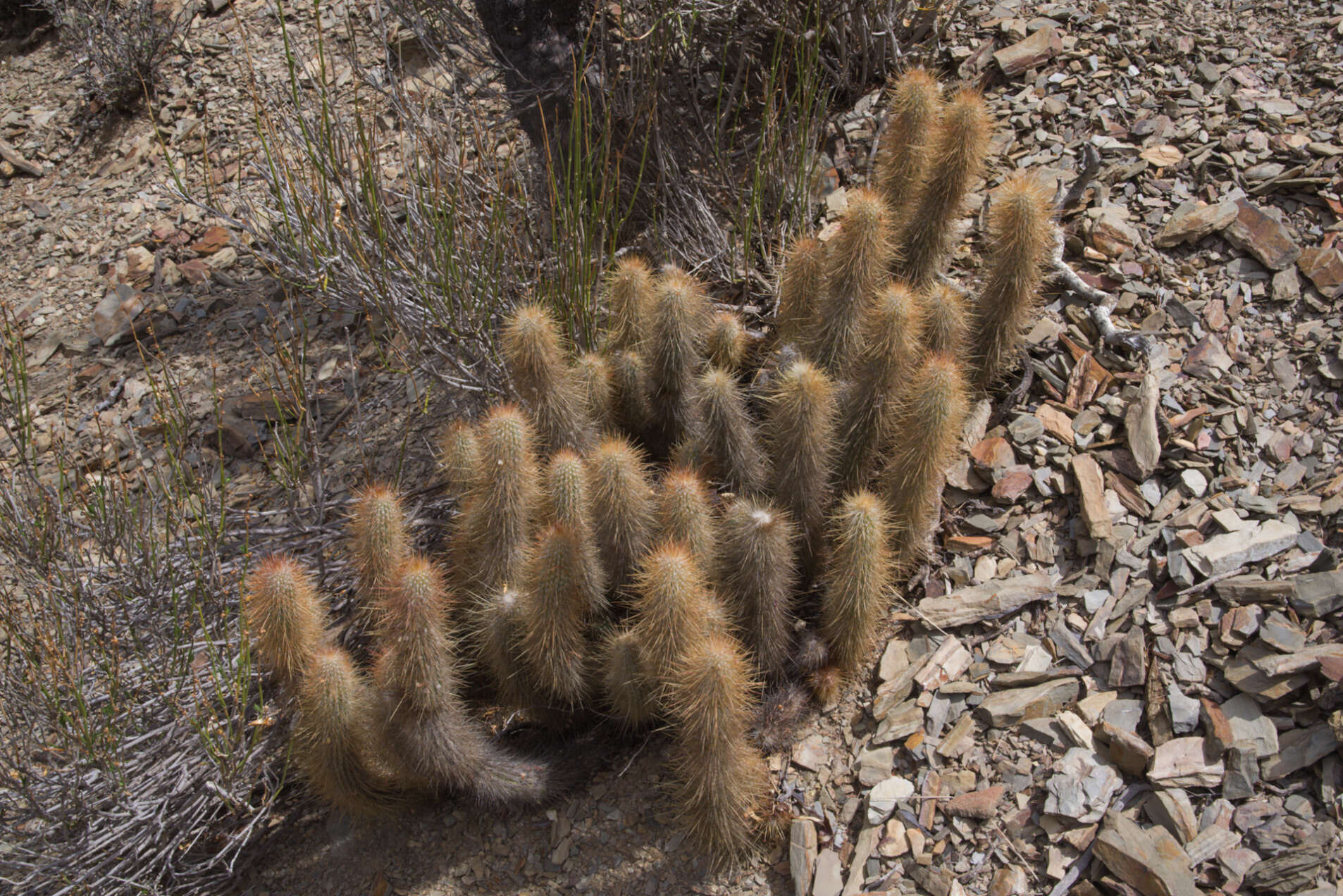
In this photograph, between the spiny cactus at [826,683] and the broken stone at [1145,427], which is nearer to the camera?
the spiny cactus at [826,683]

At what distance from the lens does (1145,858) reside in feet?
7.66

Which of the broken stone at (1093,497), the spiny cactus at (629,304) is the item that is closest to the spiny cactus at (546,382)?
the spiny cactus at (629,304)

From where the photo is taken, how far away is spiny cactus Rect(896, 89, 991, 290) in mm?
3188

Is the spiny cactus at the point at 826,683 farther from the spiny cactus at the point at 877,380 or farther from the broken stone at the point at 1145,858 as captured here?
the broken stone at the point at 1145,858

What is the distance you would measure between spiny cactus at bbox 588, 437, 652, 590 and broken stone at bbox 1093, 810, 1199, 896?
142 cm

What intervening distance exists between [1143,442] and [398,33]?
4273 mm

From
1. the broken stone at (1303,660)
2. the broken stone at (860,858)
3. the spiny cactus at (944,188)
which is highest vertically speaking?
the spiny cactus at (944,188)

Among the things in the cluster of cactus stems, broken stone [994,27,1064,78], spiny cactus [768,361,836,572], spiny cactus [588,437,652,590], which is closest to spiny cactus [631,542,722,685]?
the cluster of cactus stems

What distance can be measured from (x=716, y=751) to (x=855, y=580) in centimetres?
62

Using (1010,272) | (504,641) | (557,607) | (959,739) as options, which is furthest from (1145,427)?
(504,641)

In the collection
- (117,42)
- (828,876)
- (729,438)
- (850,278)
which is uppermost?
(117,42)

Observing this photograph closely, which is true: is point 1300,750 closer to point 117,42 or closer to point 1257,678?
point 1257,678

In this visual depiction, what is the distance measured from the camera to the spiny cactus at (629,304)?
128 inches

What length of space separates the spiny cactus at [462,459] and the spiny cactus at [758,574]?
2.57ft
